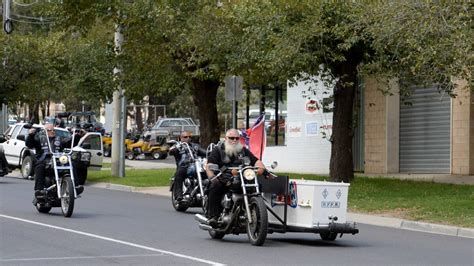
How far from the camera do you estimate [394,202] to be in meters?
20.8

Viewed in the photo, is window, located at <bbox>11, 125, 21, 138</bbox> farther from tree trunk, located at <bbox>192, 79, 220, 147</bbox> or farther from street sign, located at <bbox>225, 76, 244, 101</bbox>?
street sign, located at <bbox>225, 76, 244, 101</bbox>

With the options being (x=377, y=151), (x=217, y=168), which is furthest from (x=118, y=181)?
(x=217, y=168)

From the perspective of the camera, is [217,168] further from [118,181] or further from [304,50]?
[118,181]

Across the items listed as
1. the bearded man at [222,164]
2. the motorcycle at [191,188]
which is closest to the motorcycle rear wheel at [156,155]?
the motorcycle at [191,188]

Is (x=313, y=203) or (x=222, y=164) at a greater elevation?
(x=222, y=164)

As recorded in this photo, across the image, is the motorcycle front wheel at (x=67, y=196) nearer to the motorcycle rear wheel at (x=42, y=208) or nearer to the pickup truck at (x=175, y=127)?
the motorcycle rear wheel at (x=42, y=208)

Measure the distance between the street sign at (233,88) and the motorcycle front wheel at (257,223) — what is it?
1008 cm

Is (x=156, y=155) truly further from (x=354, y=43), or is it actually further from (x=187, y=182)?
(x=187, y=182)

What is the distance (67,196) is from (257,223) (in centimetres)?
519

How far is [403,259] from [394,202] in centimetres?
809

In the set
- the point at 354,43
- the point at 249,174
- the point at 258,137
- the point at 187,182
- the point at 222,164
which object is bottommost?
the point at 187,182

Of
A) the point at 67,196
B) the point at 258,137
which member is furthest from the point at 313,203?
the point at 258,137

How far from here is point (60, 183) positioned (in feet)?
58.0

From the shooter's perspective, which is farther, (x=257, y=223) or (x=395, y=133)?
(x=395, y=133)
